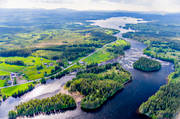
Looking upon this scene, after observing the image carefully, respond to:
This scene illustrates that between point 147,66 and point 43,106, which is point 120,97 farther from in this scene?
point 147,66

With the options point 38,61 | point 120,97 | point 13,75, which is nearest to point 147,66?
point 120,97

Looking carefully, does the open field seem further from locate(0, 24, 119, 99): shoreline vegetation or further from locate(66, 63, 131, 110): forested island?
locate(66, 63, 131, 110): forested island

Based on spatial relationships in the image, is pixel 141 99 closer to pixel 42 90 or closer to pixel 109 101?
pixel 109 101

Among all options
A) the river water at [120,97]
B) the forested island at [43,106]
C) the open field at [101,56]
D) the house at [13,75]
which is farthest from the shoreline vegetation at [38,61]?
the forested island at [43,106]

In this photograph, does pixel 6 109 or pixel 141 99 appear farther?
pixel 141 99

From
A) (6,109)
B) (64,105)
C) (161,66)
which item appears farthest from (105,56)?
(6,109)

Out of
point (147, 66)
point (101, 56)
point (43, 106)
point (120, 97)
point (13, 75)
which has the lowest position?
point (120, 97)

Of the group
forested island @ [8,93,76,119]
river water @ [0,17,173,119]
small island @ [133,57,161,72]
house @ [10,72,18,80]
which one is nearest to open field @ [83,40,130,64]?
river water @ [0,17,173,119]
